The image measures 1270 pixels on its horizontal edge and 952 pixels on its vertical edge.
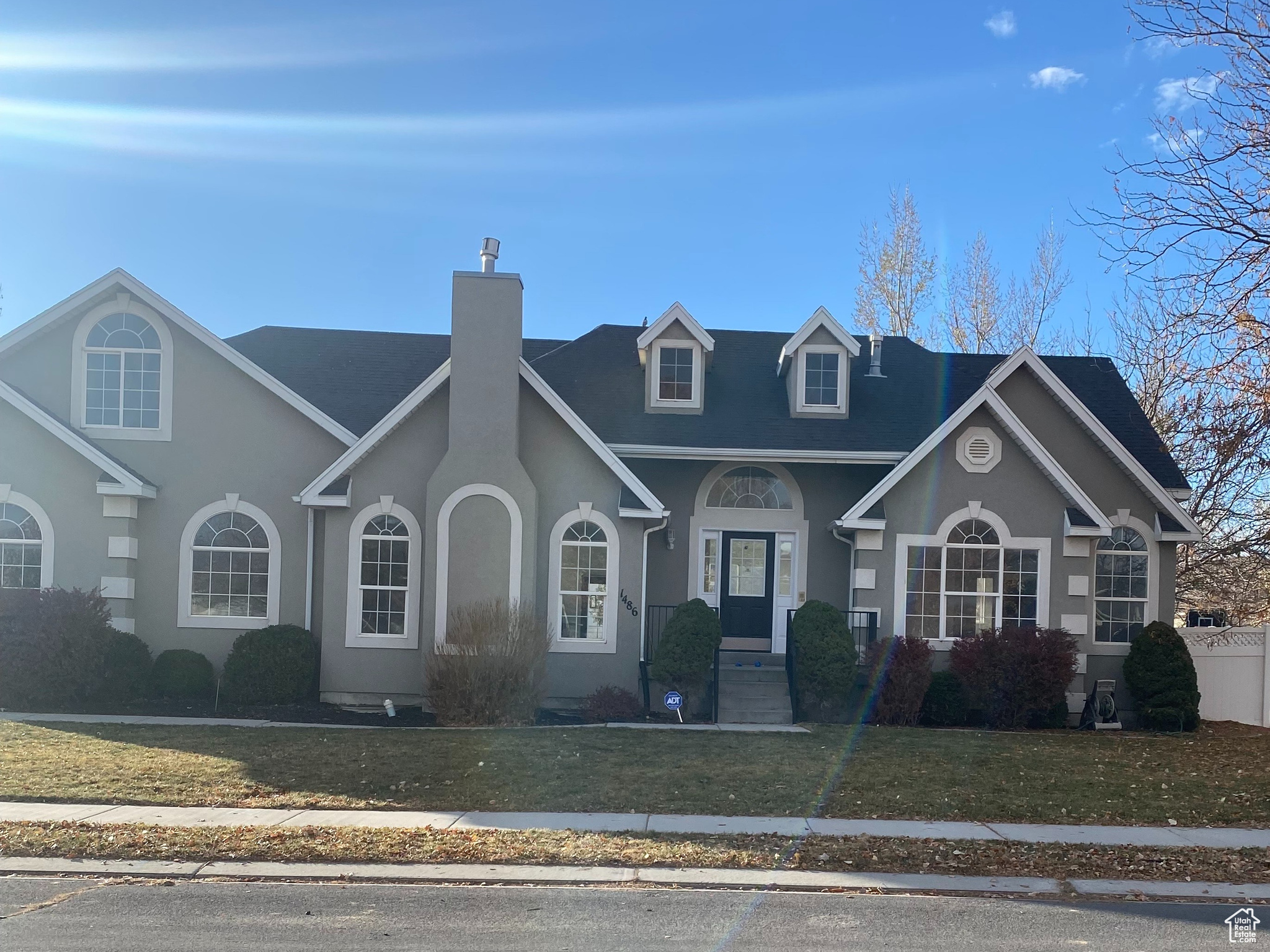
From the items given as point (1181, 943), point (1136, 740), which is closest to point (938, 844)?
point (1181, 943)

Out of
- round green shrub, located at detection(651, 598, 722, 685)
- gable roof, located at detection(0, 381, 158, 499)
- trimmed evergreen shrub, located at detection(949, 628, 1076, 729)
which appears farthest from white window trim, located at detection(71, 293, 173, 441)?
trimmed evergreen shrub, located at detection(949, 628, 1076, 729)

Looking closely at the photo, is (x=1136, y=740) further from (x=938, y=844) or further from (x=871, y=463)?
(x=938, y=844)

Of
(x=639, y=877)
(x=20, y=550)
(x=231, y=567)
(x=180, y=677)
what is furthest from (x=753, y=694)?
(x=20, y=550)

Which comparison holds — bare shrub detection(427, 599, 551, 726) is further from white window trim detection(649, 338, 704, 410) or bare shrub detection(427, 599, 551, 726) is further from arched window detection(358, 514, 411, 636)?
white window trim detection(649, 338, 704, 410)

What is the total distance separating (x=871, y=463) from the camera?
17859mm

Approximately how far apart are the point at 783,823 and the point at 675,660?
6.04 metres

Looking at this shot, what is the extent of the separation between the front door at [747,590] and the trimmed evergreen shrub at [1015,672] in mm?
3665

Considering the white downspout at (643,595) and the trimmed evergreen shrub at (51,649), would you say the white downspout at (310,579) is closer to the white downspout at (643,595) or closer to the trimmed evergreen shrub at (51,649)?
the trimmed evergreen shrub at (51,649)

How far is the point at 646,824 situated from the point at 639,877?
4.56 ft

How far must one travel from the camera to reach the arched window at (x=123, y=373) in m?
16.9

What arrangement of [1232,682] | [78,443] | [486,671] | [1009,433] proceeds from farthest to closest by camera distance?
[1232,682] → [1009,433] → [78,443] → [486,671]

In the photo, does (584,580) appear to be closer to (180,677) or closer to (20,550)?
(180,677)

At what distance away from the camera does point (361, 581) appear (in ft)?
53.1

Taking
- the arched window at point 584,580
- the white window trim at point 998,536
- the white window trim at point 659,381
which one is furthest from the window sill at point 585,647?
the white window trim at point 659,381
